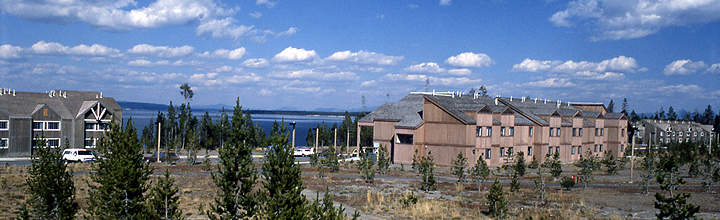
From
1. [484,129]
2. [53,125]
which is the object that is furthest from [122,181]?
[53,125]

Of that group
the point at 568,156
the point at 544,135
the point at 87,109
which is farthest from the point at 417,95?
the point at 87,109

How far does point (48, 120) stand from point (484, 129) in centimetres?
4925

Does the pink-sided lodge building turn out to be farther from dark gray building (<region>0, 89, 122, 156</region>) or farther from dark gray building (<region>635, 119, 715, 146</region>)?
dark gray building (<region>635, 119, 715, 146</region>)

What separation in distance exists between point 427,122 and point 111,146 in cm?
3985

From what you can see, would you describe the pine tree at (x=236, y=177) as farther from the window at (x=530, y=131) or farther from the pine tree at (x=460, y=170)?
the window at (x=530, y=131)

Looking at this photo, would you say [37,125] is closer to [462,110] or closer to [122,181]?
[462,110]

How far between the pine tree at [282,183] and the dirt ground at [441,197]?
6.75 metres

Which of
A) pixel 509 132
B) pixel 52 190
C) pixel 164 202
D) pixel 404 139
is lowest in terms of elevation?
pixel 164 202

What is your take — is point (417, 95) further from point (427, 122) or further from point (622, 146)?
point (622, 146)

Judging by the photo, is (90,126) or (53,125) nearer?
(53,125)

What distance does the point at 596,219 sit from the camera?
24578 millimetres

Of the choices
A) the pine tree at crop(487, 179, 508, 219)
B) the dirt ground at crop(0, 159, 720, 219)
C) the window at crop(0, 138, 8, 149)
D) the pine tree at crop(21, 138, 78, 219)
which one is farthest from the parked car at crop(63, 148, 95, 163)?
the pine tree at crop(487, 179, 508, 219)

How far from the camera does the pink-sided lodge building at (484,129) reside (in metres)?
53.1

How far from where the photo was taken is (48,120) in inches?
2317
